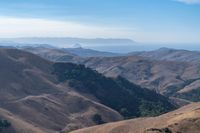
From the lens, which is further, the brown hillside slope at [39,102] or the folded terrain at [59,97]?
the folded terrain at [59,97]

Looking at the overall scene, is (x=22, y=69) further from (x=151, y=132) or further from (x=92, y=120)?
(x=151, y=132)

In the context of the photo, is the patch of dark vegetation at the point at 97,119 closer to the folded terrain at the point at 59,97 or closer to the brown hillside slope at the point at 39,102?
the folded terrain at the point at 59,97

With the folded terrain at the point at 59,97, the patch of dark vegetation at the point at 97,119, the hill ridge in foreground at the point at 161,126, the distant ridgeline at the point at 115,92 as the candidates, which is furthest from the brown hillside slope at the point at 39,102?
the hill ridge in foreground at the point at 161,126

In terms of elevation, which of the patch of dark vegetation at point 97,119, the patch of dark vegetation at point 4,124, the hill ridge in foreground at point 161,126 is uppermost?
the hill ridge in foreground at point 161,126

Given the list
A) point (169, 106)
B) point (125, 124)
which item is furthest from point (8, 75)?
point (125, 124)

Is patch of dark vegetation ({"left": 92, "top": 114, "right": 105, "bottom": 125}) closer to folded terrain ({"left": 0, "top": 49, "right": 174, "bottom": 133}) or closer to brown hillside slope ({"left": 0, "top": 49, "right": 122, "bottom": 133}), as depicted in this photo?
folded terrain ({"left": 0, "top": 49, "right": 174, "bottom": 133})

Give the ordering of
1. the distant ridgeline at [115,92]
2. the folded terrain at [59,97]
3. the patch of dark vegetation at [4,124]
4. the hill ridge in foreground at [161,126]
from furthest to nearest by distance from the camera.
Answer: the distant ridgeline at [115,92]
the folded terrain at [59,97]
the patch of dark vegetation at [4,124]
the hill ridge in foreground at [161,126]

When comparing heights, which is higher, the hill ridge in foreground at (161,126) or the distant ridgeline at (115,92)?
the hill ridge in foreground at (161,126)

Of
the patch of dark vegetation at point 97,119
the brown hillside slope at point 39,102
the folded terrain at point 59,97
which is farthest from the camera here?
the patch of dark vegetation at point 97,119

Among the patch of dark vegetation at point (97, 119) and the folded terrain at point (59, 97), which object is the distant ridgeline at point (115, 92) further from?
the patch of dark vegetation at point (97, 119)
